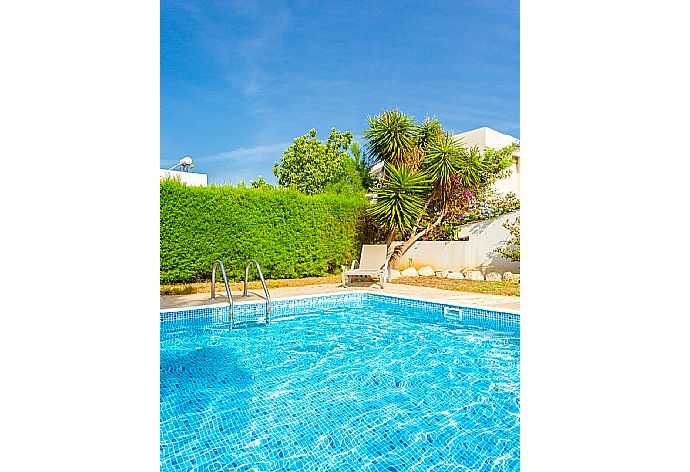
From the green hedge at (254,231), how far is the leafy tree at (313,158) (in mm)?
13693

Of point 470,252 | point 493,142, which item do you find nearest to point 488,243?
point 470,252

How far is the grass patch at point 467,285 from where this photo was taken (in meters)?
9.29

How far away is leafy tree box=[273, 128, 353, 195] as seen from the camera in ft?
85.5

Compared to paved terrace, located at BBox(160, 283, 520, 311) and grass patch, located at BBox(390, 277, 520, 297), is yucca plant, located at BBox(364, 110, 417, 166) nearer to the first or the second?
grass patch, located at BBox(390, 277, 520, 297)

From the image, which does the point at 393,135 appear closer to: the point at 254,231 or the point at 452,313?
the point at 254,231

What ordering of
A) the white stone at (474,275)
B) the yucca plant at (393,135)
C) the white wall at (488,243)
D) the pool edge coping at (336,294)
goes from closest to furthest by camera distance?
1. the pool edge coping at (336,294)
2. the white stone at (474,275)
3. the yucca plant at (393,135)
4. the white wall at (488,243)

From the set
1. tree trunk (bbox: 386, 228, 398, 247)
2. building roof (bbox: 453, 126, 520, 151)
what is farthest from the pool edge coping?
building roof (bbox: 453, 126, 520, 151)

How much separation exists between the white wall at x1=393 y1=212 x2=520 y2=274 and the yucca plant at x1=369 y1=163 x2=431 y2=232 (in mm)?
1712

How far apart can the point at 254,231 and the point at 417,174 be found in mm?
4370

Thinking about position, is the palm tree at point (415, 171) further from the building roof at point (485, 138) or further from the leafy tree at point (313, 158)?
the leafy tree at point (313, 158)

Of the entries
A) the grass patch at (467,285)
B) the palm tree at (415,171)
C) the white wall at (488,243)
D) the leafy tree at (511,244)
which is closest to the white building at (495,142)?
the white wall at (488,243)

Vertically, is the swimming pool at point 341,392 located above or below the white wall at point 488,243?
below
